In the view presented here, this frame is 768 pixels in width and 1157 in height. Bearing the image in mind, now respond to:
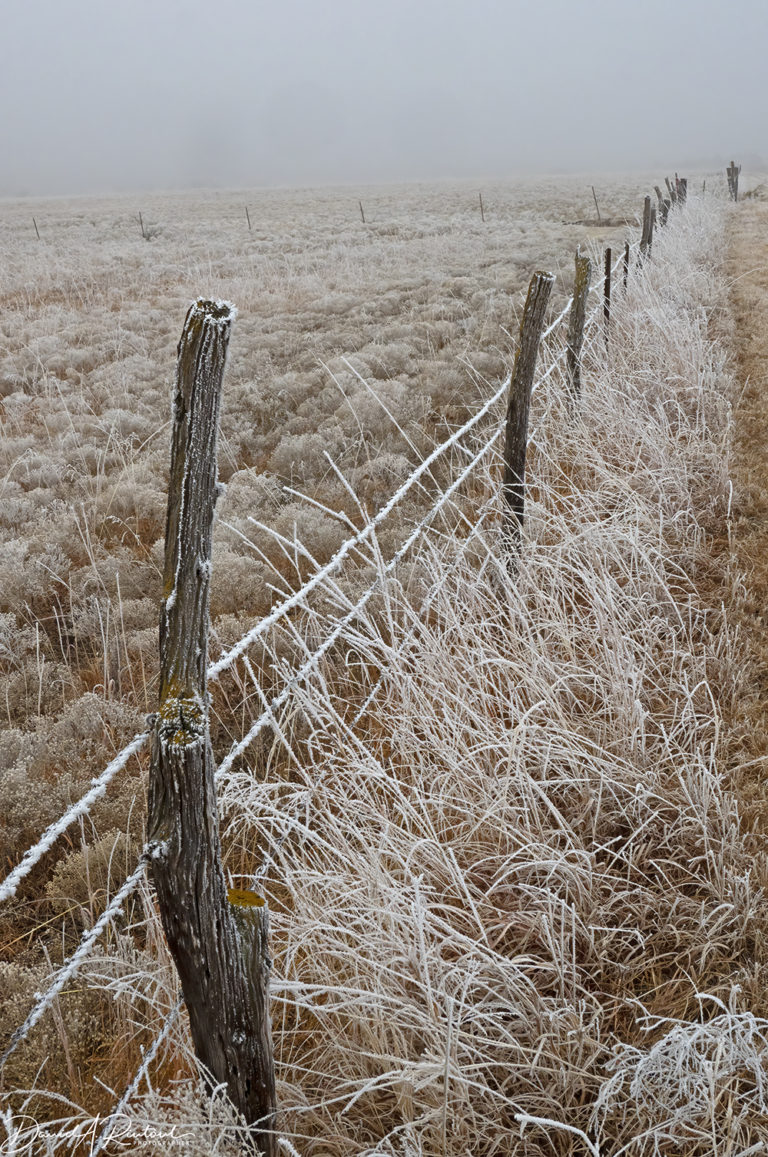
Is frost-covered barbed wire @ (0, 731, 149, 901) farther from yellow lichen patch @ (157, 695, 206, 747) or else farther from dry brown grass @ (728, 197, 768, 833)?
dry brown grass @ (728, 197, 768, 833)

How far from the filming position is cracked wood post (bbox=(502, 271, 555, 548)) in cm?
419

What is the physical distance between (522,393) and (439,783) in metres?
2.18

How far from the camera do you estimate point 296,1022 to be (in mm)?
2107

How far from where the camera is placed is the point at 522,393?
4.19 metres

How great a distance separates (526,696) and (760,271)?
11778 millimetres

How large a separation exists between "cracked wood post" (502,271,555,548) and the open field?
6.4 inches

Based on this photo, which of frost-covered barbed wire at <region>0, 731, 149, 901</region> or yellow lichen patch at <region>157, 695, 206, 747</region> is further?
frost-covered barbed wire at <region>0, 731, 149, 901</region>

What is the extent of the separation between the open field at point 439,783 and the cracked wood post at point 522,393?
162 millimetres

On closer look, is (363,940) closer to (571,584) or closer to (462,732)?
(462,732)

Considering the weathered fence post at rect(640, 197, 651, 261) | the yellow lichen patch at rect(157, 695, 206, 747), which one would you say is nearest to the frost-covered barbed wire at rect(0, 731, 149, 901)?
the yellow lichen patch at rect(157, 695, 206, 747)

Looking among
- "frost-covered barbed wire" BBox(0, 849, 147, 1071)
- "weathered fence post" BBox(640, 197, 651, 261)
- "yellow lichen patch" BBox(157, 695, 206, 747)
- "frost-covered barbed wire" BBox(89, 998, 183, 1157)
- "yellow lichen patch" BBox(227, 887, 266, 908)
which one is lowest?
"frost-covered barbed wire" BBox(89, 998, 183, 1157)

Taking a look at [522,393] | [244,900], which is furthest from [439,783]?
[522,393]

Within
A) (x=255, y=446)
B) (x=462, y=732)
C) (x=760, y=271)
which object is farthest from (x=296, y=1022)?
(x=760, y=271)

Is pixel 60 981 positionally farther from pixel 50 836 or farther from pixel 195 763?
pixel 195 763
